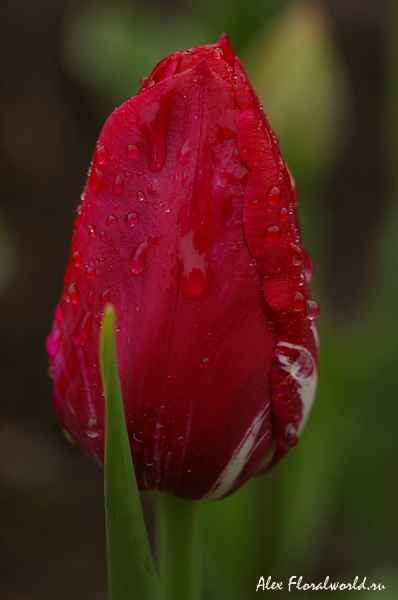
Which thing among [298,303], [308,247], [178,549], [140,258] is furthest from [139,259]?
[308,247]

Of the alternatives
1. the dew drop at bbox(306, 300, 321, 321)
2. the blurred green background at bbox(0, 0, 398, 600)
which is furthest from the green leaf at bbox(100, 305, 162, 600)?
the blurred green background at bbox(0, 0, 398, 600)

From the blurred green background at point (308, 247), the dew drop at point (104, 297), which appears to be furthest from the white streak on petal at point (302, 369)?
the blurred green background at point (308, 247)

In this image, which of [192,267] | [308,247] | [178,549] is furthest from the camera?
[308,247]

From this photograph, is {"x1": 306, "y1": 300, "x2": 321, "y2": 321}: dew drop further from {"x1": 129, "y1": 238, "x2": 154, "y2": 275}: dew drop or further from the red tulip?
{"x1": 129, "y1": 238, "x2": 154, "y2": 275}: dew drop

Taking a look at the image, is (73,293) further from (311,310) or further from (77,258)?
(311,310)

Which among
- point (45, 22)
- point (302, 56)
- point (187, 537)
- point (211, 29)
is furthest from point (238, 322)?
point (45, 22)

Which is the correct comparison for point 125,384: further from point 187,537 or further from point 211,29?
point 211,29
